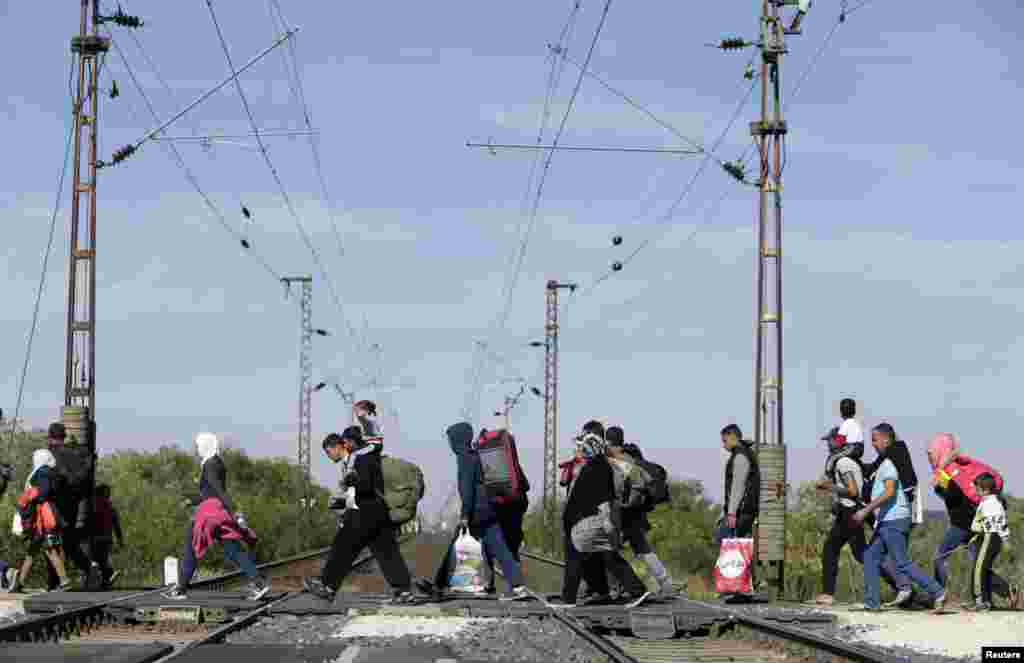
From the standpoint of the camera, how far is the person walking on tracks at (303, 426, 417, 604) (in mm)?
19172

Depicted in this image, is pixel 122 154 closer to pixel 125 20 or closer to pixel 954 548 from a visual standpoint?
pixel 125 20

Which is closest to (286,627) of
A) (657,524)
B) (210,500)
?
(210,500)

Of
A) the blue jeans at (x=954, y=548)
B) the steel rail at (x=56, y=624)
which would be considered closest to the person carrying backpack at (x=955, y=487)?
the blue jeans at (x=954, y=548)

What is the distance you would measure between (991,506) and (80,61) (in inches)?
578

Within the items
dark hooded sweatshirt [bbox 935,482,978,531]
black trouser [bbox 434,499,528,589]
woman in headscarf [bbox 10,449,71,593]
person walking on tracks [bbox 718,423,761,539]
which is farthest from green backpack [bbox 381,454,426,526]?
dark hooded sweatshirt [bbox 935,482,978,531]

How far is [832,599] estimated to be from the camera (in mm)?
21484

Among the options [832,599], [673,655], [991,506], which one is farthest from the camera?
[832,599]

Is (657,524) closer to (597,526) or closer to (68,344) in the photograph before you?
(68,344)

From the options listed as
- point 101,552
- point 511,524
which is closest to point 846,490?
point 511,524

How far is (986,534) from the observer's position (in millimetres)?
19516

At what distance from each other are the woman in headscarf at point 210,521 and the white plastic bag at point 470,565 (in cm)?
298

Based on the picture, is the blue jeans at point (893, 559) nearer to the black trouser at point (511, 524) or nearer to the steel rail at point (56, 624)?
the black trouser at point (511, 524)

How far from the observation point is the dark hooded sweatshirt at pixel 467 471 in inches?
781

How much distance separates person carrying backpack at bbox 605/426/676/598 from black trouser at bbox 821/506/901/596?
1842mm
